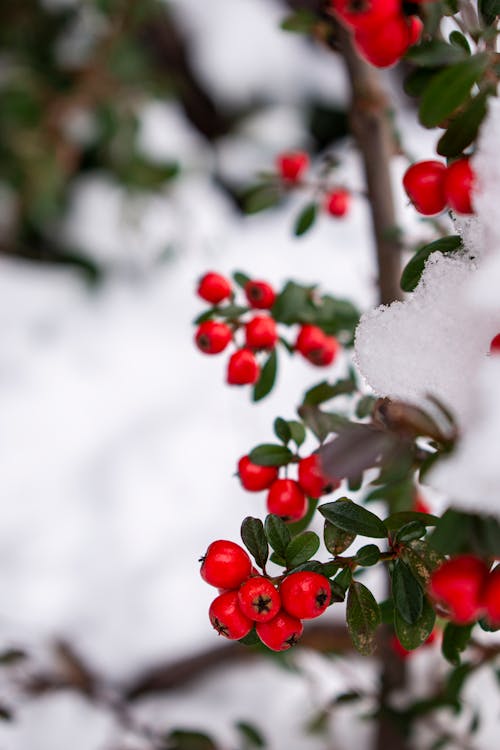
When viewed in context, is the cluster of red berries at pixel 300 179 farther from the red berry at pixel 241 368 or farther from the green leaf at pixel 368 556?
the green leaf at pixel 368 556

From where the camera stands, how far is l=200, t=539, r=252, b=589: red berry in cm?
43

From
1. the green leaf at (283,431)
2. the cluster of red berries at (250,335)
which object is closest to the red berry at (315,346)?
the cluster of red berries at (250,335)

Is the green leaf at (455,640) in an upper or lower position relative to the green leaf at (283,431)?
lower

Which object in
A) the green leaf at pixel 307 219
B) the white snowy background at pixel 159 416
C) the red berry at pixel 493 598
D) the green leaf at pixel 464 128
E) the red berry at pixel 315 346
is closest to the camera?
the red berry at pixel 493 598

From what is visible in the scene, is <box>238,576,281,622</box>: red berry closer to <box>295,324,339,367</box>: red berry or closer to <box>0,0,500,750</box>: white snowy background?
<box>295,324,339,367</box>: red berry

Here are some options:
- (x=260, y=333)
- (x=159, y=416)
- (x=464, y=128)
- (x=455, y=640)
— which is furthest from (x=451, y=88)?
(x=159, y=416)

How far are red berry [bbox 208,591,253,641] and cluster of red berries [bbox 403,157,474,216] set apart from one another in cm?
26

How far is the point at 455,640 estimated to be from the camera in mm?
494

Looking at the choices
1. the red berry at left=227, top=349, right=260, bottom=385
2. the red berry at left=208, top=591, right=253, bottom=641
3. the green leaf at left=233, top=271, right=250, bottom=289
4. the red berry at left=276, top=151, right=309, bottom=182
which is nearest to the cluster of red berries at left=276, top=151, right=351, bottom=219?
the red berry at left=276, top=151, right=309, bottom=182

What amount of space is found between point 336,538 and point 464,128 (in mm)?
277

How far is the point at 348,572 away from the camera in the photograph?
473 millimetres

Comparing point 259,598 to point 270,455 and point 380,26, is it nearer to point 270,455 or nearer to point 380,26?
point 270,455

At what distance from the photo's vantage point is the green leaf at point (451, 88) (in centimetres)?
41

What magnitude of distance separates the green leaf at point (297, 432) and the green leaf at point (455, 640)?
17 cm
